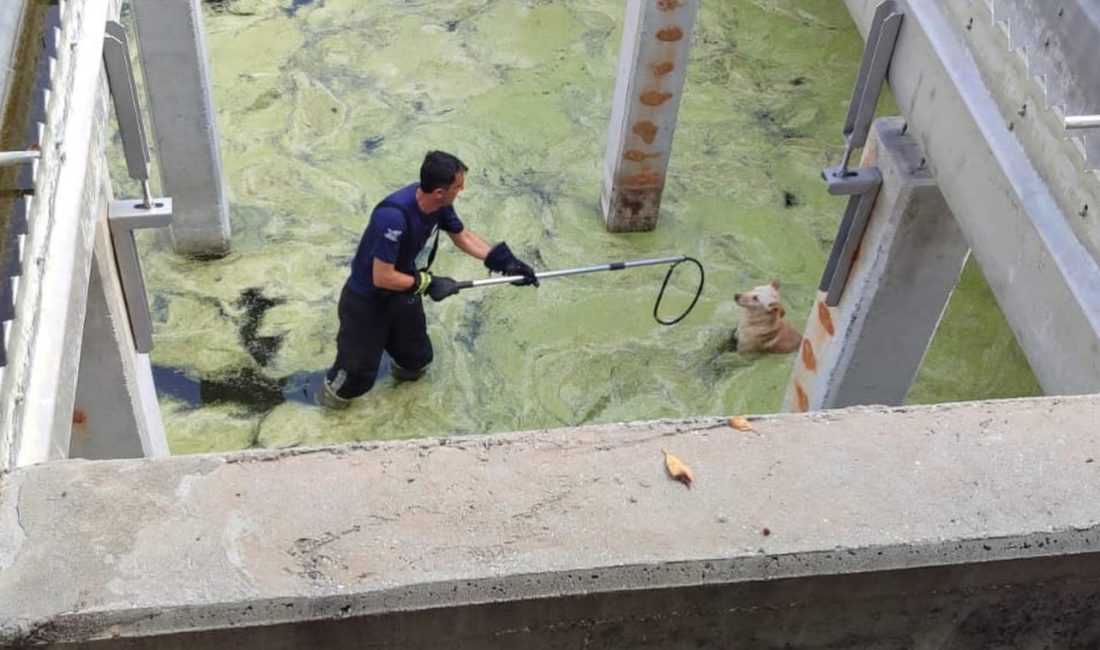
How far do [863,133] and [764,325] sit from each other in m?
1.94

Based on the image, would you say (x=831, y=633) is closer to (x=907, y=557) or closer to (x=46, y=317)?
(x=907, y=557)

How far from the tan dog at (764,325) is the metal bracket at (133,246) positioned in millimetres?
3448

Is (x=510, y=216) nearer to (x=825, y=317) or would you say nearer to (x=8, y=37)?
(x=825, y=317)

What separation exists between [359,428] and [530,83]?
356 cm

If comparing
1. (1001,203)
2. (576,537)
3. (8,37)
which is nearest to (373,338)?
(8,37)

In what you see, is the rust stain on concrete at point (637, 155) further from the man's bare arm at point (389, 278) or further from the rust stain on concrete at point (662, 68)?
the man's bare arm at point (389, 278)

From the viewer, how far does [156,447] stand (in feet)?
16.6

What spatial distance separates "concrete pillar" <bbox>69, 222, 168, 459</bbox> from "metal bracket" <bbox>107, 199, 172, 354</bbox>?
0.15ft

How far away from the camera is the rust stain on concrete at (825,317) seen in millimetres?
5602

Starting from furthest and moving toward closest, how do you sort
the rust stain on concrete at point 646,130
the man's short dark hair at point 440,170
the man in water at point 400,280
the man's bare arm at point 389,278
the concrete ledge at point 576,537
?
the rust stain on concrete at point 646,130, the man's bare arm at point 389,278, the man in water at point 400,280, the man's short dark hair at point 440,170, the concrete ledge at point 576,537

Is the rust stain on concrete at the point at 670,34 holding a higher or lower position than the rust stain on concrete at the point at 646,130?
higher

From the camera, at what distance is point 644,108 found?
23.3 feet

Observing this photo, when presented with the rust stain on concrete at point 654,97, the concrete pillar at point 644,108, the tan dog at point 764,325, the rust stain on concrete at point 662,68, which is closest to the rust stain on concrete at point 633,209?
the concrete pillar at point 644,108

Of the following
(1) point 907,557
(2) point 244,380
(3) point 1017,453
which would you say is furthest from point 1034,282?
(2) point 244,380
